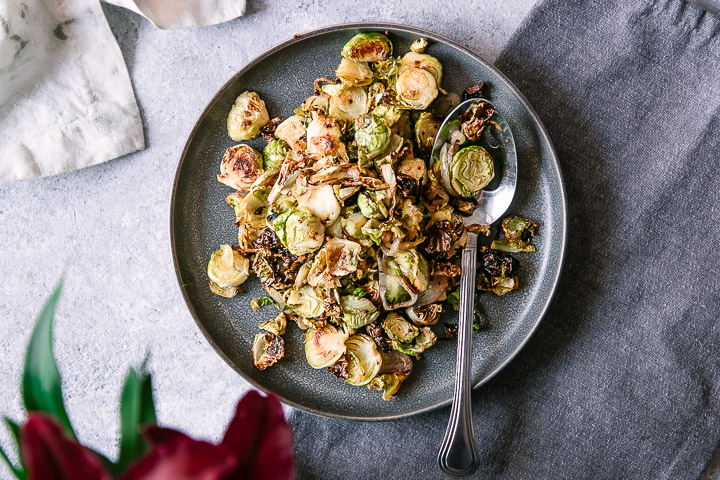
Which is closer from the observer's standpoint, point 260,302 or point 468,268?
point 468,268

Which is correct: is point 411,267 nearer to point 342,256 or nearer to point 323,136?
point 342,256

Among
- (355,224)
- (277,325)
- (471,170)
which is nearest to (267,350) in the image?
(277,325)

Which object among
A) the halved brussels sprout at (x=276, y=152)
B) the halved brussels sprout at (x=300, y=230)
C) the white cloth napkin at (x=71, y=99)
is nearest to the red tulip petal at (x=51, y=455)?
the halved brussels sprout at (x=300, y=230)

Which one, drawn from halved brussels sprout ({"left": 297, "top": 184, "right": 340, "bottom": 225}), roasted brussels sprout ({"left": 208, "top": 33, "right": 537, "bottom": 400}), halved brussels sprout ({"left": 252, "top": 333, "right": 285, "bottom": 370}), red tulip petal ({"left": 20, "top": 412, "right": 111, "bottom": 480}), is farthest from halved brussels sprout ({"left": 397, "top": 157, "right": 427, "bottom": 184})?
red tulip petal ({"left": 20, "top": 412, "right": 111, "bottom": 480})

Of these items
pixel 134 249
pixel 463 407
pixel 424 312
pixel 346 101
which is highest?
pixel 346 101

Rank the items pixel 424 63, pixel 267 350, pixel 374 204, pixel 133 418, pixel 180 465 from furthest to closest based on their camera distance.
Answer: pixel 267 350, pixel 424 63, pixel 374 204, pixel 133 418, pixel 180 465

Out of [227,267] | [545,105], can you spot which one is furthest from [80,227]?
[545,105]

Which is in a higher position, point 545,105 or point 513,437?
point 545,105

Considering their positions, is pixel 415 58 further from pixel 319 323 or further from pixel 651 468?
pixel 651 468
